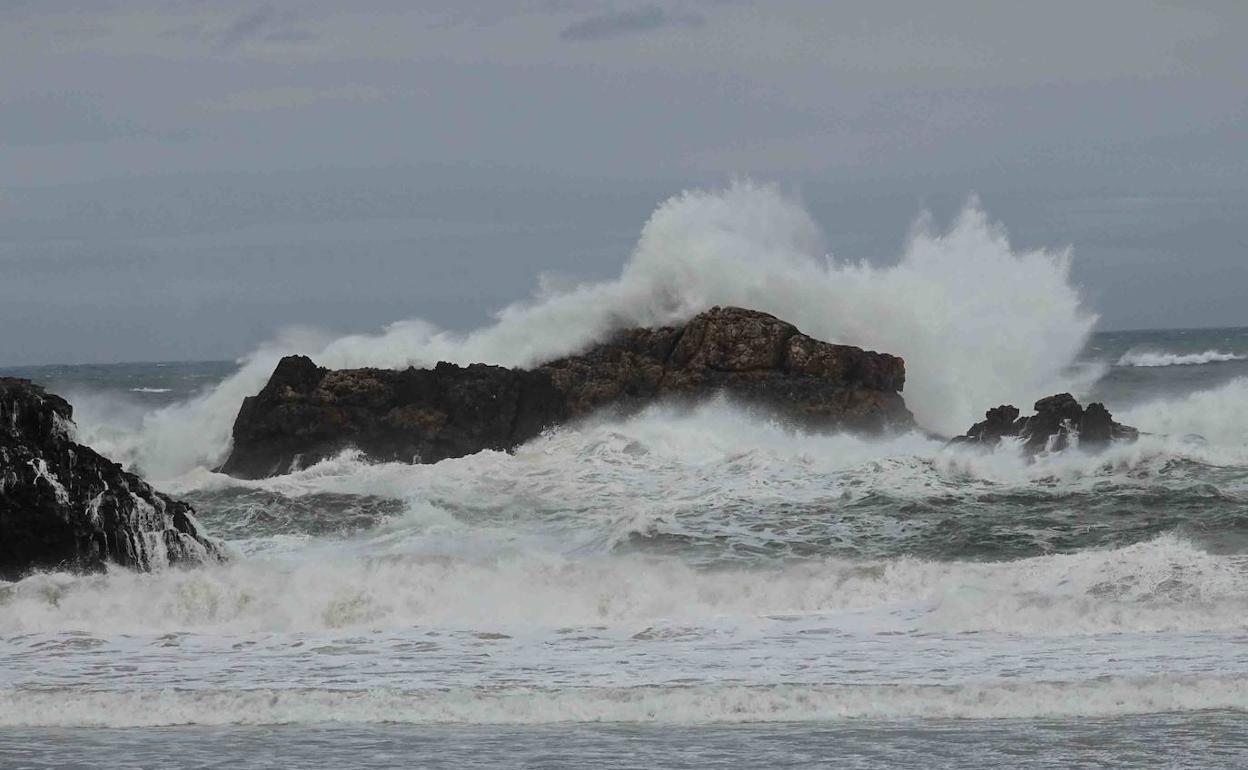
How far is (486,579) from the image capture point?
14.2 m

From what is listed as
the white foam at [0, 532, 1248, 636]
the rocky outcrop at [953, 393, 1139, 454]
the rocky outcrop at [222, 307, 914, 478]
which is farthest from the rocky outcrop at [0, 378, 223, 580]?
the rocky outcrop at [953, 393, 1139, 454]

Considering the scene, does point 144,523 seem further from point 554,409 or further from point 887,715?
point 554,409

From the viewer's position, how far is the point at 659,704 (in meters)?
9.99

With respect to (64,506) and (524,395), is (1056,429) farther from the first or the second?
(64,506)

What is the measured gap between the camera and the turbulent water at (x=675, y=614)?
933cm

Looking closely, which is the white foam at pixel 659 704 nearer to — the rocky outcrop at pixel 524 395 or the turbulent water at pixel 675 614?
the turbulent water at pixel 675 614

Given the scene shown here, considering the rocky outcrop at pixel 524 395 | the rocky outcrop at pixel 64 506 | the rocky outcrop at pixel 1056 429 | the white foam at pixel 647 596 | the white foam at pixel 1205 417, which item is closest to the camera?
the white foam at pixel 647 596

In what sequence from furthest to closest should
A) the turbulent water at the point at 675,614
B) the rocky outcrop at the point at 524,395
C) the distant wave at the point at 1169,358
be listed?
the distant wave at the point at 1169,358 < the rocky outcrop at the point at 524,395 < the turbulent water at the point at 675,614

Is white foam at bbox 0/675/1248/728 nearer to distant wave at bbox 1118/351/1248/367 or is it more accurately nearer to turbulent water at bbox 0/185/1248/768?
turbulent water at bbox 0/185/1248/768

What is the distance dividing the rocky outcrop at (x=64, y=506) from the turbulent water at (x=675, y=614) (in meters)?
0.40

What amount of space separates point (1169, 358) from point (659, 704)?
66.3 meters

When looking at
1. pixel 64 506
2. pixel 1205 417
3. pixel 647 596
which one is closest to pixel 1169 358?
pixel 1205 417

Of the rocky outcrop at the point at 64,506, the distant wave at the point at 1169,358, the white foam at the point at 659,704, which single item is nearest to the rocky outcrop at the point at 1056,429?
the white foam at the point at 659,704

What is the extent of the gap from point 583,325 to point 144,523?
37.8 feet
